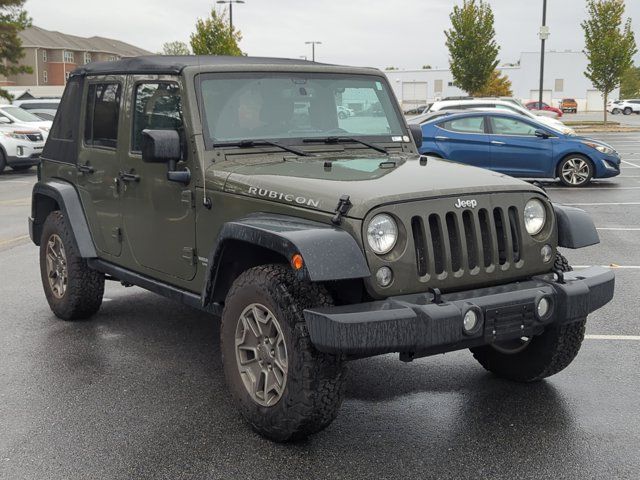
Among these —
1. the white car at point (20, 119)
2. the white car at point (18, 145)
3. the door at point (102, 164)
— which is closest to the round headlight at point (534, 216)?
the door at point (102, 164)

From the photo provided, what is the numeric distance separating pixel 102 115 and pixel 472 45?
40081mm

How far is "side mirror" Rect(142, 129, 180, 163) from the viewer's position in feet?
15.1

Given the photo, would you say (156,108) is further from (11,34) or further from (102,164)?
(11,34)

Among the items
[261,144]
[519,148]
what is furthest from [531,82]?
[261,144]

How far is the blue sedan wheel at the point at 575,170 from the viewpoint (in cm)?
1611

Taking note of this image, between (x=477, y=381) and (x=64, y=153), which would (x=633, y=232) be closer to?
(x=477, y=381)

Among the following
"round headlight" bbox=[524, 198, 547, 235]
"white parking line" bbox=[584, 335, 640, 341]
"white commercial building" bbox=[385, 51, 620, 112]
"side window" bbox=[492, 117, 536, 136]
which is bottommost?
"white parking line" bbox=[584, 335, 640, 341]

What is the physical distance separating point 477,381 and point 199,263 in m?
1.88

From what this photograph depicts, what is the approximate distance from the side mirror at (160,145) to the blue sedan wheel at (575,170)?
12708 mm

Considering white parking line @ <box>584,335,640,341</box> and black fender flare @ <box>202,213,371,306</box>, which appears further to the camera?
white parking line @ <box>584,335,640,341</box>

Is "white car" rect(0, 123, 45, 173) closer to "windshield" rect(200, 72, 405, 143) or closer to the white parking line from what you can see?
"windshield" rect(200, 72, 405, 143)

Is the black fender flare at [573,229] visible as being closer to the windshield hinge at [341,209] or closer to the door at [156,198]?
the windshield hinge at [341,209]

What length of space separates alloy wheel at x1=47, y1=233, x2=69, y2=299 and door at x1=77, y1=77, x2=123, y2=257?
0.54 meters

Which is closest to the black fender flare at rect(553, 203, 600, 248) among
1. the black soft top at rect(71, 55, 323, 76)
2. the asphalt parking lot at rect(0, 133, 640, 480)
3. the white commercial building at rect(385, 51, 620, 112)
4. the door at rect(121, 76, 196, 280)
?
the asphalt parking lot at rect(0, 133, 640, 480)
